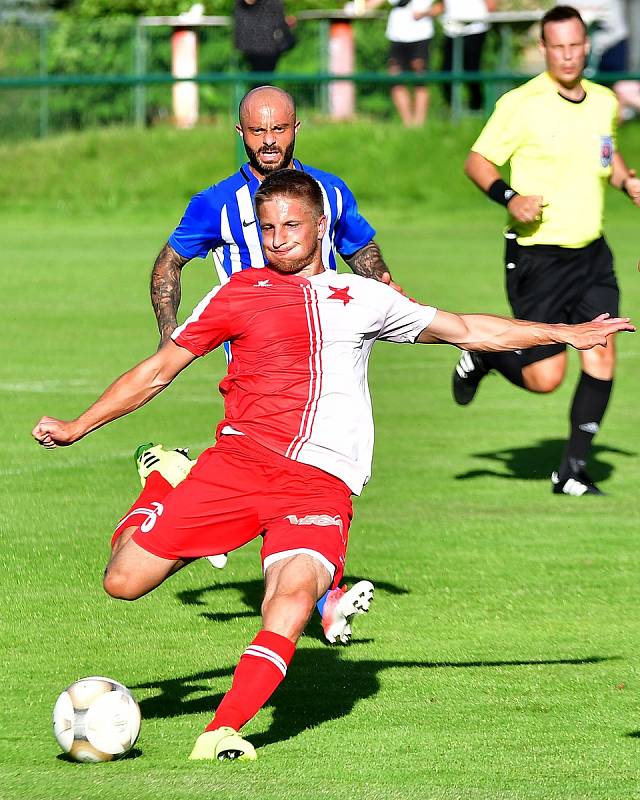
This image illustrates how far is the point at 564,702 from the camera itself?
21.4ft

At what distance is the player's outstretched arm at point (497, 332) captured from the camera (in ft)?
21.8

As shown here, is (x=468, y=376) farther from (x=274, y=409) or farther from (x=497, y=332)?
(x=274, y=409)

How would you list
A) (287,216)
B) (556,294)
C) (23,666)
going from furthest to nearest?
(556,294)
(23,666)
(287,216)

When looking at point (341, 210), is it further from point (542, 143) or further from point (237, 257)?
point (542, 143)

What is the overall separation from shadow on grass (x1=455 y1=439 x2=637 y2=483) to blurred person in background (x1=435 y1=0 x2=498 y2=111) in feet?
48.4

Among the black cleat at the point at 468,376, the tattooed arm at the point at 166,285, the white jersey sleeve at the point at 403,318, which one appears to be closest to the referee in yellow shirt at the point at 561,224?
the black cleat at the point at 468,376

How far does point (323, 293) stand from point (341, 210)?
70.2 inches

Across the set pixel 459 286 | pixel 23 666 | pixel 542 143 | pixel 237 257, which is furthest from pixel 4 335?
pixel 23 666

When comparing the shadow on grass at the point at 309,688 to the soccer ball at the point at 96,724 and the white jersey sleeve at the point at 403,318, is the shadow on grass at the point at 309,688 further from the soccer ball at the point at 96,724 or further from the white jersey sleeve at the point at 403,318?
the white jersey sleeve at the point at 403,318

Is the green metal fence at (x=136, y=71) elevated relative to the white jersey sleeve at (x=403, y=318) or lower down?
lower down

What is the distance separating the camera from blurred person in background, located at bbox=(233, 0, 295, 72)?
25047 millimetres

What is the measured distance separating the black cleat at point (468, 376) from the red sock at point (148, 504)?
4.46 meters

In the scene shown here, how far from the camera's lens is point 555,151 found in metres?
10.9

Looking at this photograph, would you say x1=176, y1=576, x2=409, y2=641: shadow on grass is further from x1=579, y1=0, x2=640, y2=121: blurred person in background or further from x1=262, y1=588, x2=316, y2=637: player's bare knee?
x1=579, y1=0, x2=640, y2=121: blurred person in background
